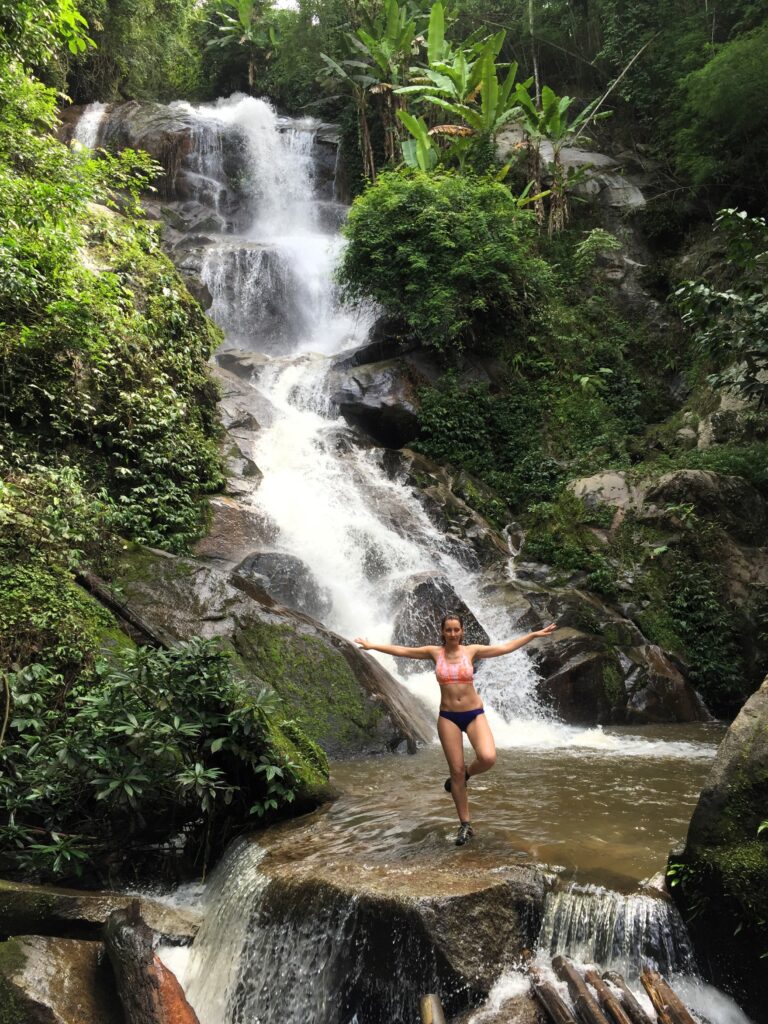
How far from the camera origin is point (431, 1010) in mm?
3910

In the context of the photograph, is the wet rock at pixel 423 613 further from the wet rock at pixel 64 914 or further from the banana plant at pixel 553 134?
the banana plant at pixel 553 134

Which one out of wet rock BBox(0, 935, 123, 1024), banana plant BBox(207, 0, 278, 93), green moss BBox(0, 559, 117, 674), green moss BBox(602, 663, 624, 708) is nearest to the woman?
wet rock BBox(0, 935, 123, 1024)

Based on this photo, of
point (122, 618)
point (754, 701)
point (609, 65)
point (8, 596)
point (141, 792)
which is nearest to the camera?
point (754, 701)

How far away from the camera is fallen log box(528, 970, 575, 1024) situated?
3.74 meters

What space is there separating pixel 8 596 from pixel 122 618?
1550 mm

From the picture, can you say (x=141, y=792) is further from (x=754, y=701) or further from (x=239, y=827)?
(x=754, y=701)

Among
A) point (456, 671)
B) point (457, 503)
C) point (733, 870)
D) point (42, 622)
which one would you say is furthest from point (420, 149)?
point (733, 870)

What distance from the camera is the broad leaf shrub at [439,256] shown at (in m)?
17.5

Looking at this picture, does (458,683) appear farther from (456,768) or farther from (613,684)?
(613,684)

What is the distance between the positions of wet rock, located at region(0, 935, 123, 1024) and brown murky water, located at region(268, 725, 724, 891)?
1.40m

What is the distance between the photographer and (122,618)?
8172 mm

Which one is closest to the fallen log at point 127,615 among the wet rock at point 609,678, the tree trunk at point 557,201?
the wet rock at point 609,678

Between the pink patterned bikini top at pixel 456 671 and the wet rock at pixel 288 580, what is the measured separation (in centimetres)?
553

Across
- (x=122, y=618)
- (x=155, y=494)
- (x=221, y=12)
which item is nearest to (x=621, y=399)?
(x=155, y=494)
